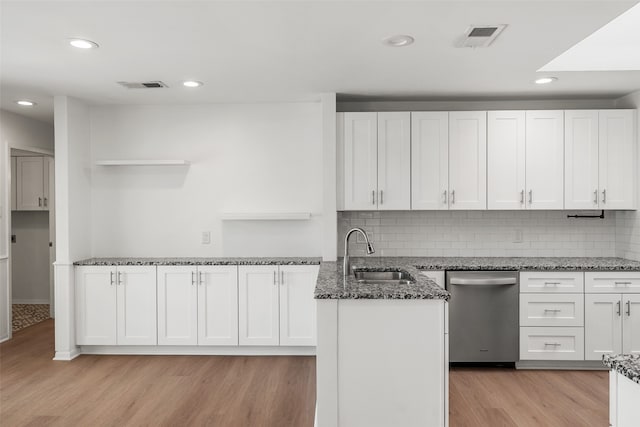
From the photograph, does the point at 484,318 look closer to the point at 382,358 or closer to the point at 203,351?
the point at 382,358

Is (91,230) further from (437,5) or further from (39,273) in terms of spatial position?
(437,5)

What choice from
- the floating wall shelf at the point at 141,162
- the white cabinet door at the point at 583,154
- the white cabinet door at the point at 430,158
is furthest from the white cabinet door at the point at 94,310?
the white cabinet door at the point at 583,154

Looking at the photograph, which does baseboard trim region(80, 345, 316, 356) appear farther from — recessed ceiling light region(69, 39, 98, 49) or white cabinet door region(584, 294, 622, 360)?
recessed ceiling light region(69, 39, 98, 49)

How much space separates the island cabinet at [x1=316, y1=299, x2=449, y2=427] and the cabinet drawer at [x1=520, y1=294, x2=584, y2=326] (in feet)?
5.85

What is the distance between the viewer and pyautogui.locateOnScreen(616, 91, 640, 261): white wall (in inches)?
161

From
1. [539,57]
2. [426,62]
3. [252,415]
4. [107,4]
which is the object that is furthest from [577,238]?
[107,4]

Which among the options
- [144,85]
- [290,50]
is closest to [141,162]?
[144,85]

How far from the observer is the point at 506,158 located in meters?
4.12

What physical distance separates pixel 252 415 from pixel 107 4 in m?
2.62

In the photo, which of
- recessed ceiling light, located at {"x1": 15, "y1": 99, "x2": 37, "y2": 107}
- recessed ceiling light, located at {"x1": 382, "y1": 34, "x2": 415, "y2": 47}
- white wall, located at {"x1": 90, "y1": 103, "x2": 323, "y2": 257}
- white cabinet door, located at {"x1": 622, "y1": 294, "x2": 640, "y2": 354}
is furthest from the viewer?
white wall, located at {"x1": 90, "y1": 103, "x2": 323, "y2": 257}

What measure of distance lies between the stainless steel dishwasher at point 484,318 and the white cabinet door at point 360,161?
1.06 m

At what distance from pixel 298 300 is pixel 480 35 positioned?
267 cm

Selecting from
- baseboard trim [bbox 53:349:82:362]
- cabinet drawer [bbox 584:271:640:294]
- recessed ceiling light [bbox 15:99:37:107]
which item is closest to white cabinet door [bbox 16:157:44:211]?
recessed ceiling light [bbox 15:99:37:107]

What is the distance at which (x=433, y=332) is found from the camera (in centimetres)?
238
